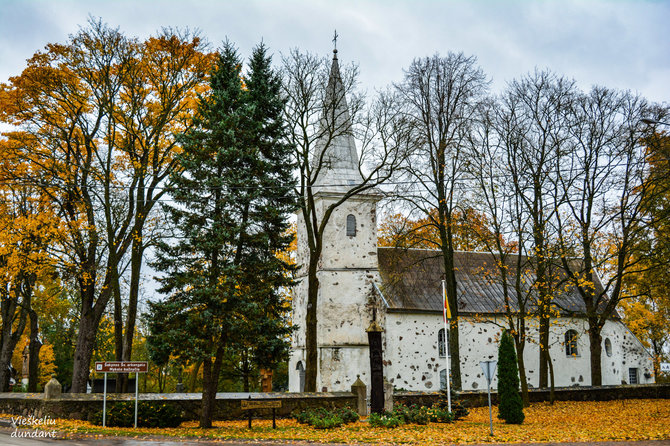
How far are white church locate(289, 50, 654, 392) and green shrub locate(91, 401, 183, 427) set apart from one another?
10155 millimetres

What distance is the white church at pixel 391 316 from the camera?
27.2m

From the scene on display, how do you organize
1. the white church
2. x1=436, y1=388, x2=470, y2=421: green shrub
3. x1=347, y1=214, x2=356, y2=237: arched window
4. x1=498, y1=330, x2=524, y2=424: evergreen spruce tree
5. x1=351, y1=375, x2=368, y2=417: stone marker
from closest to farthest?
x1=498, y1=330, x2=524, y2=424: evergreen spruce tree < x1=351, y1=375, x2=368, y2=417: stone marker < x1=436, y1=388, x2=470, y2=421: green shrub < the white church < x1=347, y1=214, x2=356, y2=237: arched window

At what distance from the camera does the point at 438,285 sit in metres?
30.1

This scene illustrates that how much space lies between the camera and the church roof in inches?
1122

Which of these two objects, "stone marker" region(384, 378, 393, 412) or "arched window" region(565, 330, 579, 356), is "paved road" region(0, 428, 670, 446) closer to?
"stone marker" region(384, 378, 393, 412)

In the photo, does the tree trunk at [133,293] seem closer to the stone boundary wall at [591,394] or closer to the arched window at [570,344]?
the stone boundary wall at [591,394]

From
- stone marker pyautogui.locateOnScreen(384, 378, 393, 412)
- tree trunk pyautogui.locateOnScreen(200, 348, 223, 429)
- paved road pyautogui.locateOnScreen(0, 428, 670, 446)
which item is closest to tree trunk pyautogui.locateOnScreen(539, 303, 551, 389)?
stone marker pyautogui.locateOnScreen(384, 378, 393, 412)

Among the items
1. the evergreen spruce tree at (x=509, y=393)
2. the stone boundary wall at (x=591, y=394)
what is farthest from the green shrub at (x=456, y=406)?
the stone boundary wall at (x=591, y=394)

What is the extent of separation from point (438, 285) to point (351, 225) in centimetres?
555

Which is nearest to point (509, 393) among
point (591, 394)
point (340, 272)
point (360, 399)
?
point (360, 399)

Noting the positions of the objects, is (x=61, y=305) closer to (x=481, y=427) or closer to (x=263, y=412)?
(x=263, y=412)

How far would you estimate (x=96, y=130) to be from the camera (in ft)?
76.2

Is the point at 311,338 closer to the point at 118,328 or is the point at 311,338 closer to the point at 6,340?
the point at 118,328

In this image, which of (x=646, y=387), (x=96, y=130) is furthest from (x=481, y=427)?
(x=96, y=130)
